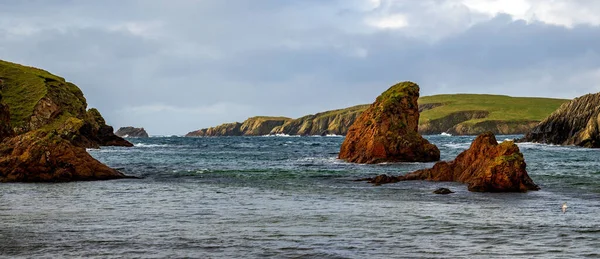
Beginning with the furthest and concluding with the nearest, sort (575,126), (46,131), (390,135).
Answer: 1. (575,126)
2. (390,135)
3. (46,131)

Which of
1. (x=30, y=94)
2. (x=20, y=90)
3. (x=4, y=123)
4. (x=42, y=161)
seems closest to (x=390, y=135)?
(x=42, y=161)

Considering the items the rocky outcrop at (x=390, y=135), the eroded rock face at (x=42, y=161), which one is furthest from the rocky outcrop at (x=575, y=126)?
the eroded rock face at (x=42, y=161)

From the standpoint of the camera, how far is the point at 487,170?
3562 centimetres

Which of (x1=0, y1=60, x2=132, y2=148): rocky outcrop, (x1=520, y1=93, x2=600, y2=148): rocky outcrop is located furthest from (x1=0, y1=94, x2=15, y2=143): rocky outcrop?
(x1=520, y1=93, x2=600, y2=148): rocky outcrop

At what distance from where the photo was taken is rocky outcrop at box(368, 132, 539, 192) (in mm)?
35188

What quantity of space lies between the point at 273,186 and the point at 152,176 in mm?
13479

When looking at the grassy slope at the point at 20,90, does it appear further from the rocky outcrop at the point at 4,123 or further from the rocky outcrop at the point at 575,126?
the rocky outcrop at the point at 575,126

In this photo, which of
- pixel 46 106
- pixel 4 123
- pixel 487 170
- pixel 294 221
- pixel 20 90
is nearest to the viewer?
pixel 294 221

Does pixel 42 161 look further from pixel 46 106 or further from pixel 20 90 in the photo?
pixel 20 90

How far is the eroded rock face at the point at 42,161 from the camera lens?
42.7 metres

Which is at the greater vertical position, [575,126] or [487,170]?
[575,126]

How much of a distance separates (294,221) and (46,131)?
27798mm

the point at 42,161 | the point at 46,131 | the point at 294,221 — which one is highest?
the point at 46,131

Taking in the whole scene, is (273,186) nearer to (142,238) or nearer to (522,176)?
(522,176)
